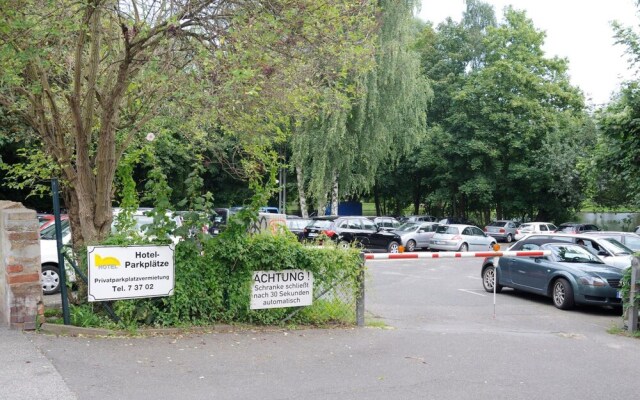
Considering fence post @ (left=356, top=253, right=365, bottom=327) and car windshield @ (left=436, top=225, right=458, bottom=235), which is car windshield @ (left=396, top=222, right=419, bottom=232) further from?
fence post @ (left=356, top=253, right=365, bottom=327)

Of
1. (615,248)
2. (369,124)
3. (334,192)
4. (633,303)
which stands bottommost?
(633,303)

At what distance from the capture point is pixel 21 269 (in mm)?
7473

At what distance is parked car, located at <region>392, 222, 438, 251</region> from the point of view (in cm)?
3042

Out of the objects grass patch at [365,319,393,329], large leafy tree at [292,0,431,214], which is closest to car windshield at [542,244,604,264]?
grass patch at [365,319,393,329]

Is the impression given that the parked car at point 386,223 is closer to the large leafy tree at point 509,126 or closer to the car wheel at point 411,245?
the car wheel at point 411,245

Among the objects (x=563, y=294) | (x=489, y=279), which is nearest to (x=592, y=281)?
(x=563, y=294)

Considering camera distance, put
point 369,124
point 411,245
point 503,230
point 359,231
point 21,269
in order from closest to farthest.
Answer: point 21,269, point 359,231, point 411,245, point 369,124, point 503,230

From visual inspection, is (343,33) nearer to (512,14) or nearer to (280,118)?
(280,118)

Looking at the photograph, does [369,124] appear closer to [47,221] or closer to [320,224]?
[320,224]

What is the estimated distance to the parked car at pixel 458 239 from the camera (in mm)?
29422

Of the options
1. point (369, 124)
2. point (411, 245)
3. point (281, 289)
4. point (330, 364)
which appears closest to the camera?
point (330, 364)

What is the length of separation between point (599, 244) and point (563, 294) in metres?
3.26

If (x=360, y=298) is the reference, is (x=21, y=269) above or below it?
above

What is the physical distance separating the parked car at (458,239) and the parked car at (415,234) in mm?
632
